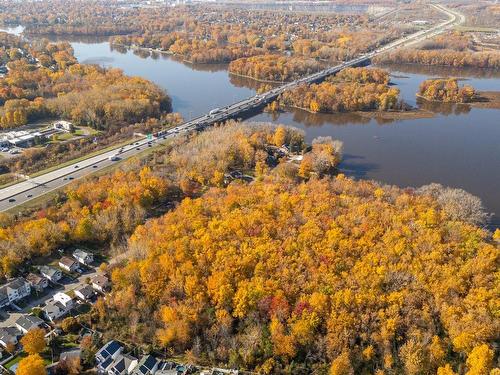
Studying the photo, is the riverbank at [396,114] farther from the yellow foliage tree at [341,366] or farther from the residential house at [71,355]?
the residential house at [71,355]

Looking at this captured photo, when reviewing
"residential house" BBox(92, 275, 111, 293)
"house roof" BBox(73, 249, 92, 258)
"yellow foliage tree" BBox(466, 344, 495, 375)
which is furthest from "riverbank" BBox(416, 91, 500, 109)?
"residential house" BBox(92, 275, 111, 293)

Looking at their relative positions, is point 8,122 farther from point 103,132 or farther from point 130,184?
point 130,184

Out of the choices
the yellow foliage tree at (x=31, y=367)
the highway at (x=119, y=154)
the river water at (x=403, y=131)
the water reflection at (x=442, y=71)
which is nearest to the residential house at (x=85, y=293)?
the yellow foliage tree at (x=31, y=367)

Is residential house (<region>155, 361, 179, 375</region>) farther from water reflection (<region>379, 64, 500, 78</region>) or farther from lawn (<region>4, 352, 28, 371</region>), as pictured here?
water reflection (<region>379, 64, 500, 78</region>)

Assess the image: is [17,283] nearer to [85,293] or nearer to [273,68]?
[85,293]

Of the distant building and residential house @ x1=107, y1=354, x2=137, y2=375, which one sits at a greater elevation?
the distant building

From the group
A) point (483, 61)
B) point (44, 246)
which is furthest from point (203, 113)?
point (483, 61)

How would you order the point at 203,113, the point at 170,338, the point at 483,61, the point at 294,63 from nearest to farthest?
the point at 170,338 < the point at 203,113 < the point at 294,63 < the point at 483,61
